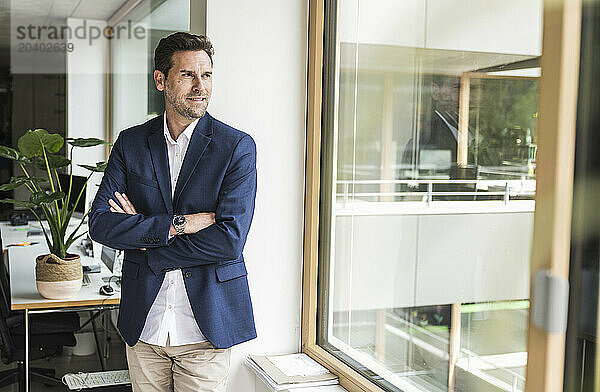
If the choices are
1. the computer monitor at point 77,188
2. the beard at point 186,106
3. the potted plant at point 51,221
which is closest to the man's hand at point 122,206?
the beard at point 186,106

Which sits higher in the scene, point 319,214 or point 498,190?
point 498,190

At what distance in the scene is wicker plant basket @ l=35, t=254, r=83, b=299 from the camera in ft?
11.8

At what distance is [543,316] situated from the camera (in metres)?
1.68

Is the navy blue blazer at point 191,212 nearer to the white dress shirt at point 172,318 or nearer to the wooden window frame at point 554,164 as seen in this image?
the white dress shirt at point 172,318

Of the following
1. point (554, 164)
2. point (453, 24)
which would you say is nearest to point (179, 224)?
point (453, 24)

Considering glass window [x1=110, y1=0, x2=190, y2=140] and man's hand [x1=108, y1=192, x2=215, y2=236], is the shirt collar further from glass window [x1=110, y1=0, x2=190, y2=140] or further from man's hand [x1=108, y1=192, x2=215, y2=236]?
glass window [x1=110, y1=0, x2=190, y2=140]

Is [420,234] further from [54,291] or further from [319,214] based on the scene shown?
[54,291]

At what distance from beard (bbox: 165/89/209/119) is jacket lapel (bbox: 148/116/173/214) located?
126 millimetres

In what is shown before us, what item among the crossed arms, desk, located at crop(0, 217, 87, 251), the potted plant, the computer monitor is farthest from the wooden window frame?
desk, located at crop(0, 217, 87, 251)

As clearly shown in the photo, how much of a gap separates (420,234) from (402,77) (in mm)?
544

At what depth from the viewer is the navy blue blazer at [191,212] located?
2.45m

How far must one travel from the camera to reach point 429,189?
2244mm

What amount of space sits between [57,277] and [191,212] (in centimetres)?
141

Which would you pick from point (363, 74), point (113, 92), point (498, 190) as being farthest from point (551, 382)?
point (113, 92)
